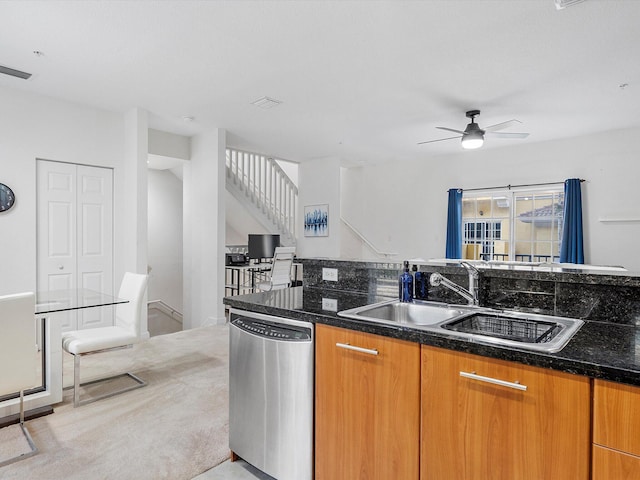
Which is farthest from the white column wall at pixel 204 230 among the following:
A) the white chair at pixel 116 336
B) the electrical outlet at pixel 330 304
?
the electrical outlet at pixel 330 304

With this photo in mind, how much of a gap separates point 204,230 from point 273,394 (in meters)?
3.93

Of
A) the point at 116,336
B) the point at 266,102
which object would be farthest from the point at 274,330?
the point at 266,102

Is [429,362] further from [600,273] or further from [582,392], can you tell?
[600,273]

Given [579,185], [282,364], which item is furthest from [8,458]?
[579,185]

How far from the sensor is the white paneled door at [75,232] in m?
3.99

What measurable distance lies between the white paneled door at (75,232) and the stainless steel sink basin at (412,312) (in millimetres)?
3784

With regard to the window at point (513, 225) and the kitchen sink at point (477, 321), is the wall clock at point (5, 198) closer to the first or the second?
the kitchen sink at point (477, 321)

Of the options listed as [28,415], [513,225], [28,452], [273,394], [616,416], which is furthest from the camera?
[513,225]

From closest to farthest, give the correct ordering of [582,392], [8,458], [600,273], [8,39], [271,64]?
[582,392], [600,273], [8,458], [8,39], [271,64]

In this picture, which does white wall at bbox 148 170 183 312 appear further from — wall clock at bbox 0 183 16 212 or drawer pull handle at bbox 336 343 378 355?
drawer pull handle at bbox 336 343 378 355

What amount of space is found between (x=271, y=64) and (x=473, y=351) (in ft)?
9.65

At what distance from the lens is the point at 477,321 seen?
1624mm

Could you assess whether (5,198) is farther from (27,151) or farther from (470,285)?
(470,285)

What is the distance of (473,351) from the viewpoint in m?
1.16
